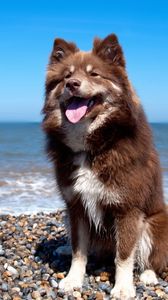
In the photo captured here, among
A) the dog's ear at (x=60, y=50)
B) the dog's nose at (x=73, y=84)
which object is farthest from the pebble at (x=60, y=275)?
Result: the dog's ear at (x=60, y=50)

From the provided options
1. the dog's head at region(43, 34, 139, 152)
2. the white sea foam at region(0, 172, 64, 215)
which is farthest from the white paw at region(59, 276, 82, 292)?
the white sea foam at region(0, 172, 64, 215)

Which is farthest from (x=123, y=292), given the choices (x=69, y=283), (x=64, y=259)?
(x=64, y=259)

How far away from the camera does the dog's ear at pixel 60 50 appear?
4496 mm

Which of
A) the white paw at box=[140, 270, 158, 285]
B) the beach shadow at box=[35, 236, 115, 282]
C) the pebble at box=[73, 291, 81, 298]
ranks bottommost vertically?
the beach shadow at box=[35, 236, 115, 282]

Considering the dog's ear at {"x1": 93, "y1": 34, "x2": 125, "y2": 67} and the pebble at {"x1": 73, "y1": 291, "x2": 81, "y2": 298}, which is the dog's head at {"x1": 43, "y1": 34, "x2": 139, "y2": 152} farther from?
the pebble at {"x1": 73, "y1": 291, "x2": 81, "y2": 298}

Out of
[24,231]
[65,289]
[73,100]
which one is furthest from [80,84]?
[24,231]

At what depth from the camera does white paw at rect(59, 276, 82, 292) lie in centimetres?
431

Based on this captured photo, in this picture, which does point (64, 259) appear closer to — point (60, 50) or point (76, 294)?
point (76, 294)

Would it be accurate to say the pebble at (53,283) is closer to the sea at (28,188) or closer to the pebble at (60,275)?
the pebble at (60,275)

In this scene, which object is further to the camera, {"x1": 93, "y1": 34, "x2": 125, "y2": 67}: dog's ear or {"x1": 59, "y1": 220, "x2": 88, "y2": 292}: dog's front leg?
{"x1": 59, "y1": 220, "x2": 88, "y2": 292}: dog's front leg

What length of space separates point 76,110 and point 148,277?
197 cm

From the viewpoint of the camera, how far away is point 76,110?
13.4ft

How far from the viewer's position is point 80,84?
3.96 m

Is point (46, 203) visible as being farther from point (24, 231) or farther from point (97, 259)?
point (97, 259)
